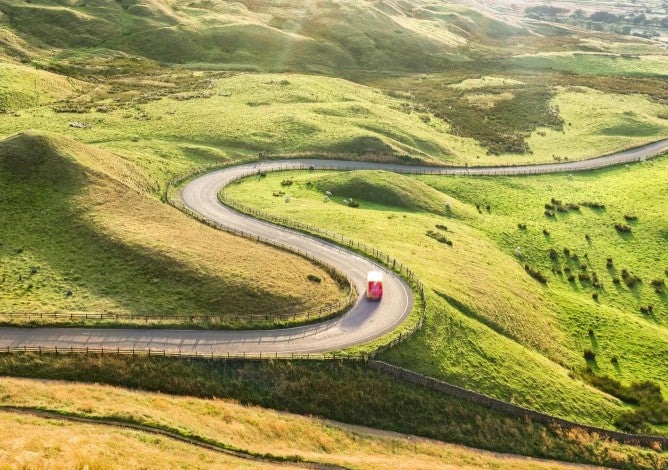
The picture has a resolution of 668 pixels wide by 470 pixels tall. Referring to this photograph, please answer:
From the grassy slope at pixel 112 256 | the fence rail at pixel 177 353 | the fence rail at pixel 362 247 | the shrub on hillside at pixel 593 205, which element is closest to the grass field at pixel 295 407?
the fence rail at pixel 177 353

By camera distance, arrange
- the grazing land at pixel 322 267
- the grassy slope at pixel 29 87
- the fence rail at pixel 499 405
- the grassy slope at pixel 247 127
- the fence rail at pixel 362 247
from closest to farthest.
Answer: the grazing land at pixel 322 267 < the fence rail at pixel 499 405 < the fence rail at pixel 362 247 < the grassy slope at pixel 247 127 < the grassy slope at pixel 29 87

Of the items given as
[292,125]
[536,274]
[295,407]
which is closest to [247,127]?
[292,125]

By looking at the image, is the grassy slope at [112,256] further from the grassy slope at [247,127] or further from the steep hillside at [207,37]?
the steep hillside at [207,37]

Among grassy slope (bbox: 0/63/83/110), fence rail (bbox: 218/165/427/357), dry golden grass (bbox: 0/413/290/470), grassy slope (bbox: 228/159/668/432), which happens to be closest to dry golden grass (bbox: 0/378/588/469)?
dry golden grass (bbox: 0/413/290/470)

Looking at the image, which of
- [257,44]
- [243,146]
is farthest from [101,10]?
[243,146]

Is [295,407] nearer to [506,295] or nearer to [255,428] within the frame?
[255,428]

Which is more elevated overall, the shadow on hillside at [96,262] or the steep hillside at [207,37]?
the steep hillside at [207,37]
